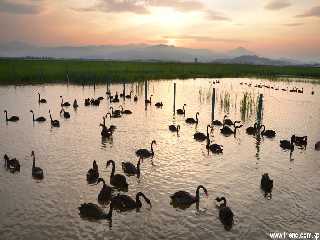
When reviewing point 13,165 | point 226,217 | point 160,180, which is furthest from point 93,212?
point 13,165

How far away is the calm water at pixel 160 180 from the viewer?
15.5m

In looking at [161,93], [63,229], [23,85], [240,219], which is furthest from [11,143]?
[23,85]

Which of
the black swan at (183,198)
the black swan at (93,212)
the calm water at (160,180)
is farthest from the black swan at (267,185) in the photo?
the black swan at (93,212)

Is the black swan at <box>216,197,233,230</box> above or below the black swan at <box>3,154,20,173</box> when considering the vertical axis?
below

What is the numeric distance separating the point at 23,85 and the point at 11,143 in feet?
145

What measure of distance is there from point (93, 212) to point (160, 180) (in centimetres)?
539

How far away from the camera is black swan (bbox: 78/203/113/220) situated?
633 inches

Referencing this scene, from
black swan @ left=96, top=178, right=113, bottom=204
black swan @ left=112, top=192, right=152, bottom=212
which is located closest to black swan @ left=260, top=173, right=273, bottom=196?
black swan @ left=112, top=192, right=152, bottom=212

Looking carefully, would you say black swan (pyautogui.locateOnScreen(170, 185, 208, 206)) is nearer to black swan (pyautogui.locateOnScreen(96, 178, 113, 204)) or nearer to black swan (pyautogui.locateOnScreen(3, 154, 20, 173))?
black swan (pyautogui.locateOnScreen(96, 178, 113, 204))

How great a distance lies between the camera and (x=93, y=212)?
1611 centimetres

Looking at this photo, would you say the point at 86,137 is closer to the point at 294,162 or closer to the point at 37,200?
the point at 37,200

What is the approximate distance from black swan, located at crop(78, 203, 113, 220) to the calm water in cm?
31

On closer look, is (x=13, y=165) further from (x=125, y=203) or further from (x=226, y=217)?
(x=226, y=217)

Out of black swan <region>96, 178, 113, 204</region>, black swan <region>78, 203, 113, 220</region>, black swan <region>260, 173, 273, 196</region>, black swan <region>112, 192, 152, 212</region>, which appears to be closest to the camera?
black swan <region>78, 203, 113, 220</region>
